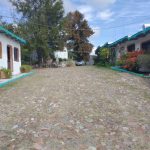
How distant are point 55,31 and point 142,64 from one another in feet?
66.9

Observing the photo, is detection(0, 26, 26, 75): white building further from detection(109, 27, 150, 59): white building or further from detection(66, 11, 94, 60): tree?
detection(66, 11, 94, 60): tree

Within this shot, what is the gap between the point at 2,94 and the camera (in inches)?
423

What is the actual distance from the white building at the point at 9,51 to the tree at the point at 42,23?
1222cm

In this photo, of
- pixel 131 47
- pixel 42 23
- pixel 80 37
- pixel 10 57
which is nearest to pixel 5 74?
pixel 10 57

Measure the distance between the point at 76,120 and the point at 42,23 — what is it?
30239mm

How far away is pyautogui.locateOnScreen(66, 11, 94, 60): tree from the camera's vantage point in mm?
52438

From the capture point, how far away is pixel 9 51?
66.1ft

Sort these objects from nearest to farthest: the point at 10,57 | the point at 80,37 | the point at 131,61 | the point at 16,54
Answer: the point at 131,61
the point at 10,57
the point at 16,54
the point at 80,37

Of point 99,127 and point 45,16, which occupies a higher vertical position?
point 45,16

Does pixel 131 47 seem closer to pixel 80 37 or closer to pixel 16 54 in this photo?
pixel 16 54

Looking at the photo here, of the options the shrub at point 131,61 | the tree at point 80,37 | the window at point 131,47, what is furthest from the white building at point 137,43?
the tree at point 80,37

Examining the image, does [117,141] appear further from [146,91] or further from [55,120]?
[146,91]

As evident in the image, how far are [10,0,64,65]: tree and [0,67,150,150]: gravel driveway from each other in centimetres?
2487

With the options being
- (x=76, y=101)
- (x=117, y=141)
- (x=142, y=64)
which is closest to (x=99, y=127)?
(x=117, y=141)
